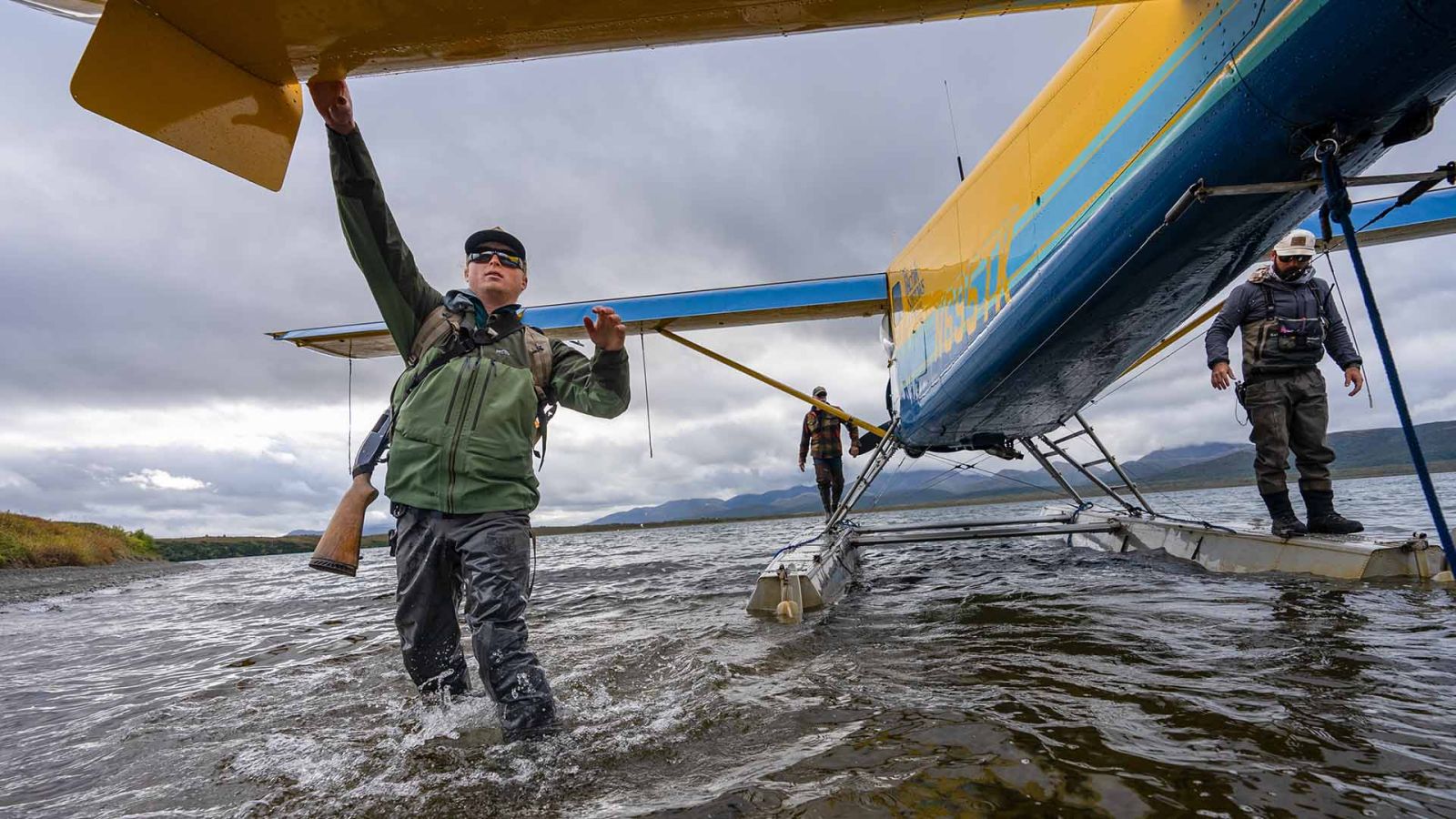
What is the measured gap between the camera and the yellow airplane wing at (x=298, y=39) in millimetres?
1763

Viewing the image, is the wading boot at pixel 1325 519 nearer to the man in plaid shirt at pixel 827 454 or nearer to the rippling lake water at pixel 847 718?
the rippling lake water at pixel 847 718

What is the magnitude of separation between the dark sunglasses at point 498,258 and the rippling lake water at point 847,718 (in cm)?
182

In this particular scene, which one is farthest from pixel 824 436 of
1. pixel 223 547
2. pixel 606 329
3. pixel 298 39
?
pixel 223 547

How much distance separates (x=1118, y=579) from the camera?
495cm

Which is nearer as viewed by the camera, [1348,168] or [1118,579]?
[1348,168]

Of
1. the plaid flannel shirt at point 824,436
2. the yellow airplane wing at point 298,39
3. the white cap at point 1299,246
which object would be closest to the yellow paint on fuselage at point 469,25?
the yellow airplane wing at point 298,39

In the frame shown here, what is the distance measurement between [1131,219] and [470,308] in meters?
3.06

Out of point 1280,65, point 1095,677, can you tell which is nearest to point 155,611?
point 1095,677

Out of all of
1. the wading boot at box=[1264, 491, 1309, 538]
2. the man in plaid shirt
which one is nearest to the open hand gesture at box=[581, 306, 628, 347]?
the wading boot at box=[1264, 491, 1309, 538]

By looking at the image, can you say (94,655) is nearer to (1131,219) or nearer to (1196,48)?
(1131,219)

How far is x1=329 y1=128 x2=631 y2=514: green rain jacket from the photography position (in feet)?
7.72

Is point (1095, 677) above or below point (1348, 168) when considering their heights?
below

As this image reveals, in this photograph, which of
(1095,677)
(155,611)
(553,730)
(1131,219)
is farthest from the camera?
(155,611)

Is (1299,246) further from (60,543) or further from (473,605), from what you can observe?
(60,543)
